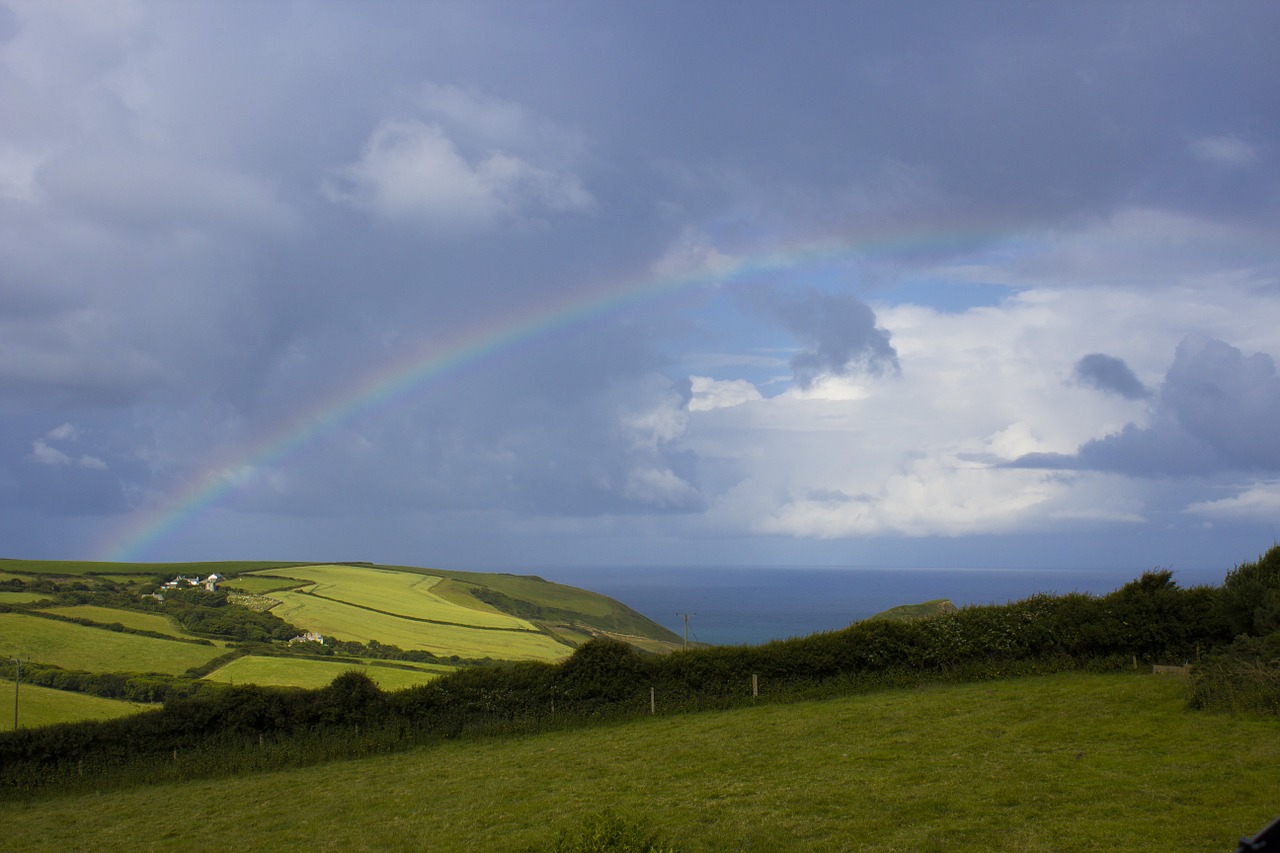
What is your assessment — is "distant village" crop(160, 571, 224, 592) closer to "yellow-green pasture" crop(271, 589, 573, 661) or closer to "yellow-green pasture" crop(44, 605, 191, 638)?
"yellow-green pasture" crop(271, 589, 573, 661)

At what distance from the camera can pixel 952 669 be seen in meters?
26.5

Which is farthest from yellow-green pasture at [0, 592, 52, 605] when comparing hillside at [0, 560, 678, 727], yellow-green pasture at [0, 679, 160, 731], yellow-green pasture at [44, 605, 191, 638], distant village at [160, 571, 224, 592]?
yellow-green pasture at [0, 679, 160, 731]

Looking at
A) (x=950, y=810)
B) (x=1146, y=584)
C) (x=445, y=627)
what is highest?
(x=1146, y=584)

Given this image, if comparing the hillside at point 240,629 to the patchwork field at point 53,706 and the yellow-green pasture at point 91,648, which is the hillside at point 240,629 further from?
the patchwork field at point 53,706

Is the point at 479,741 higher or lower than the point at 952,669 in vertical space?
lower

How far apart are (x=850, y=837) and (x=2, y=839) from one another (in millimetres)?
20711

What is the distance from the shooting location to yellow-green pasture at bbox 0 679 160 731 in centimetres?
4266

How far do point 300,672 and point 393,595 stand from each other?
4617 cm

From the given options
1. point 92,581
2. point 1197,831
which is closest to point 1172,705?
point 1197,831

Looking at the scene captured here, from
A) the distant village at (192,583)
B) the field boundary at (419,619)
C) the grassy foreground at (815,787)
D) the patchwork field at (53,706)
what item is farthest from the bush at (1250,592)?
the field boundary at (419,619)

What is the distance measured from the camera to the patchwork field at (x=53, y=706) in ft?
140

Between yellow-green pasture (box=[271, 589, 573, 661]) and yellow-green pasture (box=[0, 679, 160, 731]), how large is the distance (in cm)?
2749

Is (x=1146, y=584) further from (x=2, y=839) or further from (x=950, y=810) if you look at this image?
(x=2, y=839)

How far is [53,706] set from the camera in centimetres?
4512
